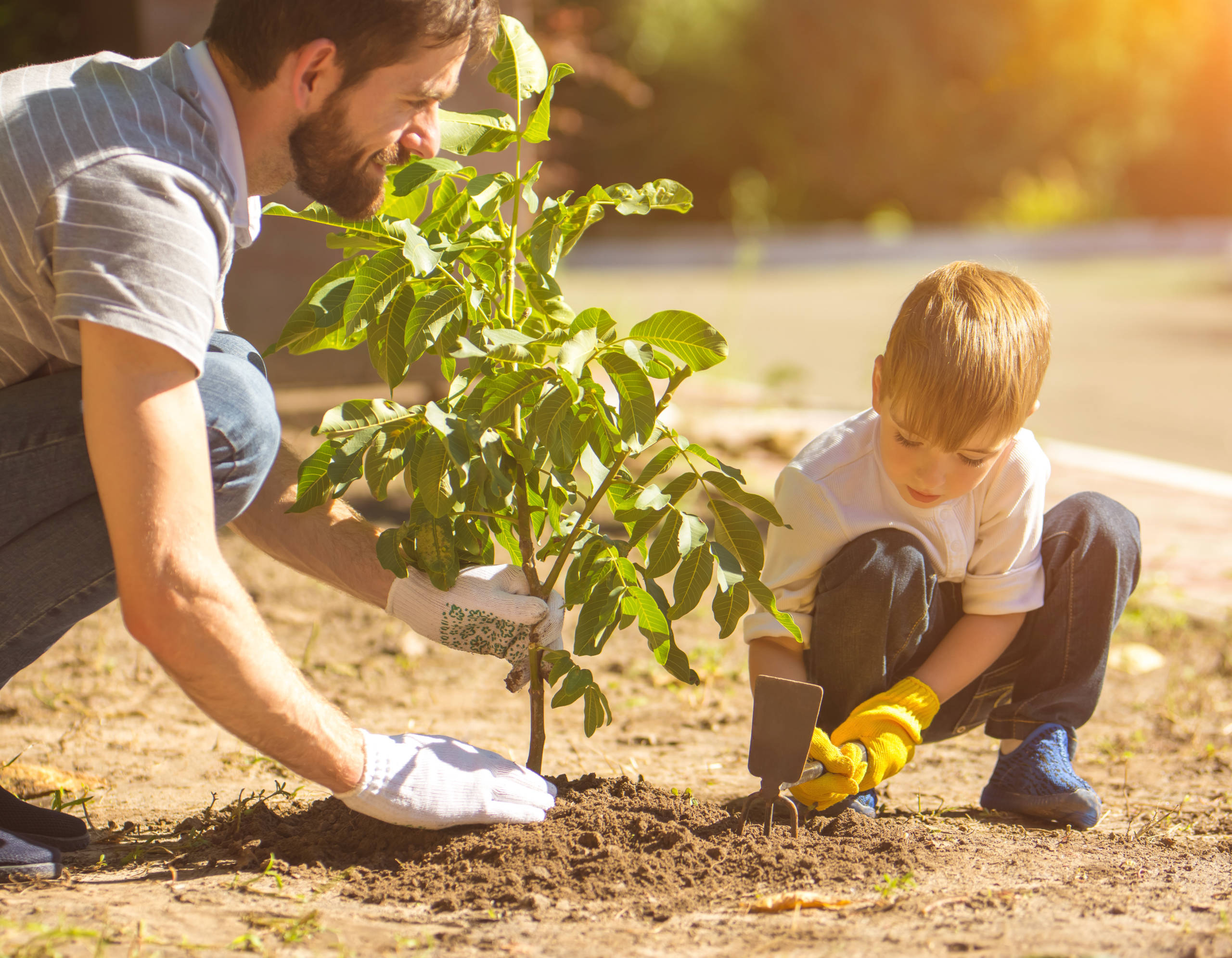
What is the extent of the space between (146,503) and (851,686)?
4.28ft

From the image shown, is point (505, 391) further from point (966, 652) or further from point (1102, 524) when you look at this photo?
point (1102, 524)

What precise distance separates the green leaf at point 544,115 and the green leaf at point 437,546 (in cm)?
63

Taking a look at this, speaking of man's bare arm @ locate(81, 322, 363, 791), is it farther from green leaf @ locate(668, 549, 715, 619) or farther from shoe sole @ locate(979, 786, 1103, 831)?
shoe sole @ locate(979, 786, 1103, 831)

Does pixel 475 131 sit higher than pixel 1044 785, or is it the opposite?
pixel 475 131

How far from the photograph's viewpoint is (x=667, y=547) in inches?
75.4

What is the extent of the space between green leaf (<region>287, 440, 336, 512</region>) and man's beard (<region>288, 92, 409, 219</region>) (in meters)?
0.38

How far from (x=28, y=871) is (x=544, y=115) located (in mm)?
1438

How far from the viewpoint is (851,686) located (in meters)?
2.28

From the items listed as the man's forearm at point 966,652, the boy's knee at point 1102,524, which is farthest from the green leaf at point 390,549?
the boy's knee at point 1102,524

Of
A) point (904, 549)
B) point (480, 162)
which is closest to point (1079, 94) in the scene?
point (480, 162)

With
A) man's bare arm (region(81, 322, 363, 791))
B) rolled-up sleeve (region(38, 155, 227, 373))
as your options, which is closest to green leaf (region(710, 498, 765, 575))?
man's bare arm (region(81, 322, 363, 791))

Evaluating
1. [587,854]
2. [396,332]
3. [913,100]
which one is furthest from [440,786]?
[913,100]

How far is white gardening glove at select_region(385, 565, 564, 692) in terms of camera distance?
210 cm

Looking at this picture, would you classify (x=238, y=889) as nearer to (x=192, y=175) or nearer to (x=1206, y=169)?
(x=192, y=175)
